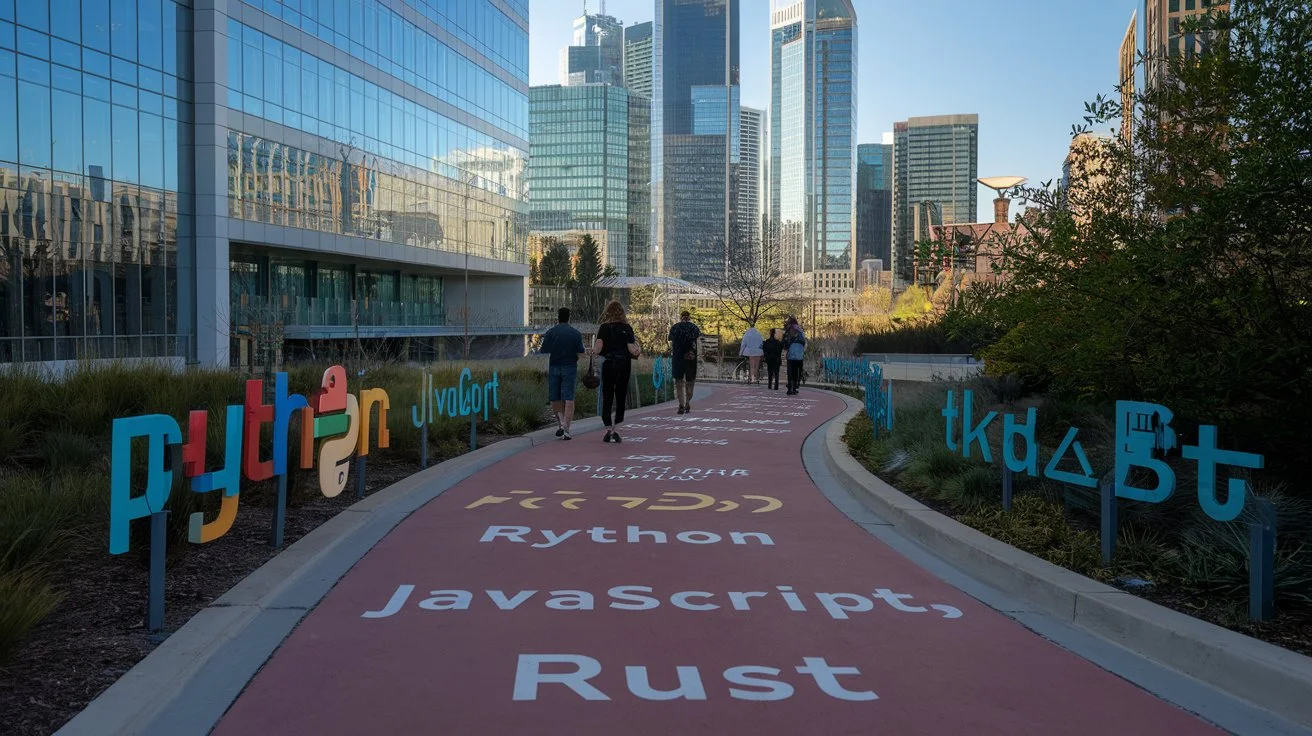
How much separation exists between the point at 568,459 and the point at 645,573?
21.0ft

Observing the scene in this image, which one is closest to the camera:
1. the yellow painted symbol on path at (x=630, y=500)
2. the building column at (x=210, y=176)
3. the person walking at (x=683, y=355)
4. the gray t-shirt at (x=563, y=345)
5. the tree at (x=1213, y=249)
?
the tree at (x=1213, y=249)

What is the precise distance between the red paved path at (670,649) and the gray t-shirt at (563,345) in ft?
19.9

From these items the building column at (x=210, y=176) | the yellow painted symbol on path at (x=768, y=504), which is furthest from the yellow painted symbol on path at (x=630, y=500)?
the building column at (x=210, y=176)

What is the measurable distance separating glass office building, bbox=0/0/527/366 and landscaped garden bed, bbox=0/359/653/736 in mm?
4262

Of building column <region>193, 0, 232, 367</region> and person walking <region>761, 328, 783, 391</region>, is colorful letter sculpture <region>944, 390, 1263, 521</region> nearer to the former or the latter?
person walking <region>761, 328, 783, 391</region>

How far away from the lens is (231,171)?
3681cm

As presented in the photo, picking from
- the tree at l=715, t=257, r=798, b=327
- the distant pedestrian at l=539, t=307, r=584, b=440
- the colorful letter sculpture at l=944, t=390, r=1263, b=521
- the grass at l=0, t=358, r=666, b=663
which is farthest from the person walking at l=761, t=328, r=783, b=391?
the colorful letter sculpture at l=944, t=390, r=1263, b=521

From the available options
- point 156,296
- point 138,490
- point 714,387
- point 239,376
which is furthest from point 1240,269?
point 156,296

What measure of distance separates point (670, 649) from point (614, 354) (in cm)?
1047

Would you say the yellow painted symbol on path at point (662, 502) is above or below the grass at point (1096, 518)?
below

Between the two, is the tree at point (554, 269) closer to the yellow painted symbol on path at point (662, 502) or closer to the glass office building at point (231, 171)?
the glass office building at point (231, 171)

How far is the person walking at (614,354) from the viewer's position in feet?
51.2

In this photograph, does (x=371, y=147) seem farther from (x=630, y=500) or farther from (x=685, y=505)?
(x=685, y=505)

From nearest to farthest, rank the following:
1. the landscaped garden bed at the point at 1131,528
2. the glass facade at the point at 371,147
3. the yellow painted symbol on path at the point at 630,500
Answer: the landscaped garden bed at the point at 1131,528 → the yellow painted symbol on path at the point at 630,500 → the glass facade at the point at 371,147
